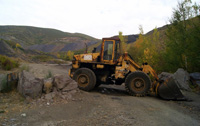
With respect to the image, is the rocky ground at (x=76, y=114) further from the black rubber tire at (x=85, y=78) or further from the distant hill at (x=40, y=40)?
the distant hill at (x=40, y=40)

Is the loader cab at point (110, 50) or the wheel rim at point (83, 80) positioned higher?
the loader cab at point (110, 50)

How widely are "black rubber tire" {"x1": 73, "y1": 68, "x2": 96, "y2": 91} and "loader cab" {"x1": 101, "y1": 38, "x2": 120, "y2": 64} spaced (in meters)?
1.07

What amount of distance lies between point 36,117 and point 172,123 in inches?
155

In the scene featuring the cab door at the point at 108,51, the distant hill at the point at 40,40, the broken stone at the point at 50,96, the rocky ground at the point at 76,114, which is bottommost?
the rocky ground at the point at 76,114

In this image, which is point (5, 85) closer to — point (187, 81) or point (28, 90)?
point (28, 90)

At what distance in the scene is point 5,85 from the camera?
7.46 metres

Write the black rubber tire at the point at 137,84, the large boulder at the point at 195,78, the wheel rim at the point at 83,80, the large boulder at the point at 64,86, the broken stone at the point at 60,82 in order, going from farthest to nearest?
the large boulder at the point at 195,78
the wheel rim at the point at 83,80
the black rubber tire at the point at 137,84
the broken stone at the point at 60,82
the large boulder at the point at 64,86

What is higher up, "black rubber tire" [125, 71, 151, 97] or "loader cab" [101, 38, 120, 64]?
"loader cab" [101, 38, 120, 64]

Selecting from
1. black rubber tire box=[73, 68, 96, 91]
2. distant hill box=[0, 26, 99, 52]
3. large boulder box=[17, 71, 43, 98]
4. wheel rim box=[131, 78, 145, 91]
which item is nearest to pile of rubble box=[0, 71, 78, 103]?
large boulder box=[17, 71, 43, 98]

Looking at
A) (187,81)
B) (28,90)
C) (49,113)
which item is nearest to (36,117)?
(49,113)

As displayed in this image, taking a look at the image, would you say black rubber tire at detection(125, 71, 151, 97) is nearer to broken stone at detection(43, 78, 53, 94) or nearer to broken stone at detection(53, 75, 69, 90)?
broken stone at detection(53, 75, 69, 90)

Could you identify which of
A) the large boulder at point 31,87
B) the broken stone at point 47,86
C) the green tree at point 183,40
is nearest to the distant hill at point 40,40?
the green tree at point 183,40

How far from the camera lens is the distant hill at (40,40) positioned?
92.1m

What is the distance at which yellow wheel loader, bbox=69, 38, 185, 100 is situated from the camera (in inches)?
327
